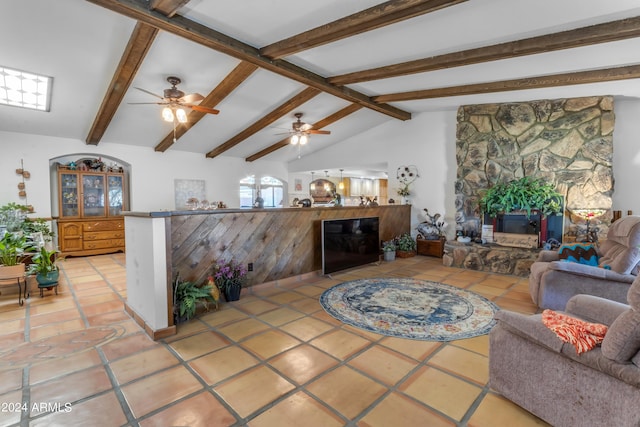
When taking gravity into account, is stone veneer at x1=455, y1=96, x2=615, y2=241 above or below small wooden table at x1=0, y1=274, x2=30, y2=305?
above

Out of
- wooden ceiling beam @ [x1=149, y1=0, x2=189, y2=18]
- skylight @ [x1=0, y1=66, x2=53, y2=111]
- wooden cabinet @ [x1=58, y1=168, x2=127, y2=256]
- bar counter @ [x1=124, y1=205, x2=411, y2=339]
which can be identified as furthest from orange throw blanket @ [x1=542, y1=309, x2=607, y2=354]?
wooden cabinet @ [x1=58, y1=168, x2=127, y2=256]

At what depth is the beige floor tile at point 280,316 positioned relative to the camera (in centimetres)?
311

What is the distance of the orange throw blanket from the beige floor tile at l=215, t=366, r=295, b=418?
164 centimetres

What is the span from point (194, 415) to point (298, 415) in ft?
2.03

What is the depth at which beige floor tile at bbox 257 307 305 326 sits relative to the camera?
10.2 ft

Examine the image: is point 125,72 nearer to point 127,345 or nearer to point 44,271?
point 44,271

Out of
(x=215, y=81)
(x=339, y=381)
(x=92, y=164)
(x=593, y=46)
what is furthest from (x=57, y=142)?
(x=593, y=46)

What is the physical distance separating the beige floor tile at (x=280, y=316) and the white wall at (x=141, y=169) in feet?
19.5

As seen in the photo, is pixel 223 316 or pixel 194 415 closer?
pixel 194 415

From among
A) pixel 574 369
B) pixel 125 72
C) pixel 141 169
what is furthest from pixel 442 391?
pixel 141 169

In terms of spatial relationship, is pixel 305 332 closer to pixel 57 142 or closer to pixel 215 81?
pixel 215 81

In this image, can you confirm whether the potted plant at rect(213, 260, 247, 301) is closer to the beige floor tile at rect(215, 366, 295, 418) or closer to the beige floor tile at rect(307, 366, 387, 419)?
the beige floor tile at rect(215, 366, 295, 418)

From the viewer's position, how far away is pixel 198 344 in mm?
2631

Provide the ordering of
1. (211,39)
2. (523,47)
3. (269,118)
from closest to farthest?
(523,47) → (211,39) → (269,118)
